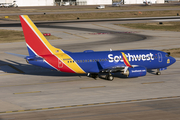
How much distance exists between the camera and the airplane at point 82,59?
4234 centimetres

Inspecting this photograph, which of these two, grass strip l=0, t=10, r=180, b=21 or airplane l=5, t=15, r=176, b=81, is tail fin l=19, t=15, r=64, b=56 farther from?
grass strip l=0, t=10, r=180, b=21

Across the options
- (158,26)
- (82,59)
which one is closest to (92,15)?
(158,26)

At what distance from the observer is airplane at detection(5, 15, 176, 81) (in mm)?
42344

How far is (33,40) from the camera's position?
42.4 meters

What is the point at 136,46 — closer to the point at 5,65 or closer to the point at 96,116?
the point at 5,65

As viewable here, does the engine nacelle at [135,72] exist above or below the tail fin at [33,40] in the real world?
below

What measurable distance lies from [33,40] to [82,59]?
7710 millimetres

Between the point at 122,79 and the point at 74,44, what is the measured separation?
3932cm

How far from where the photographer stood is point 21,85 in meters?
43.0

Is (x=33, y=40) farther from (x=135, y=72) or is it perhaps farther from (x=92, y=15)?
(x=92, y=15)

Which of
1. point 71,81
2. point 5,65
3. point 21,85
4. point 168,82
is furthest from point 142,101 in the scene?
point 5,65

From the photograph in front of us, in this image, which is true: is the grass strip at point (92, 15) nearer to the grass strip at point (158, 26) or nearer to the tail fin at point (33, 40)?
the grass strip at point (158, 26)

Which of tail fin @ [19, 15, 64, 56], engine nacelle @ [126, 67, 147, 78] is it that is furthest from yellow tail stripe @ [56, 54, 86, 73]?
engine nacelle @ [126, 67, 147, 78]

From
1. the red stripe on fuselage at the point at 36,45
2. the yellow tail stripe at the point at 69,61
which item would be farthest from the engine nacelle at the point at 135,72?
the red stripe on fuselage at the point at 36,45
